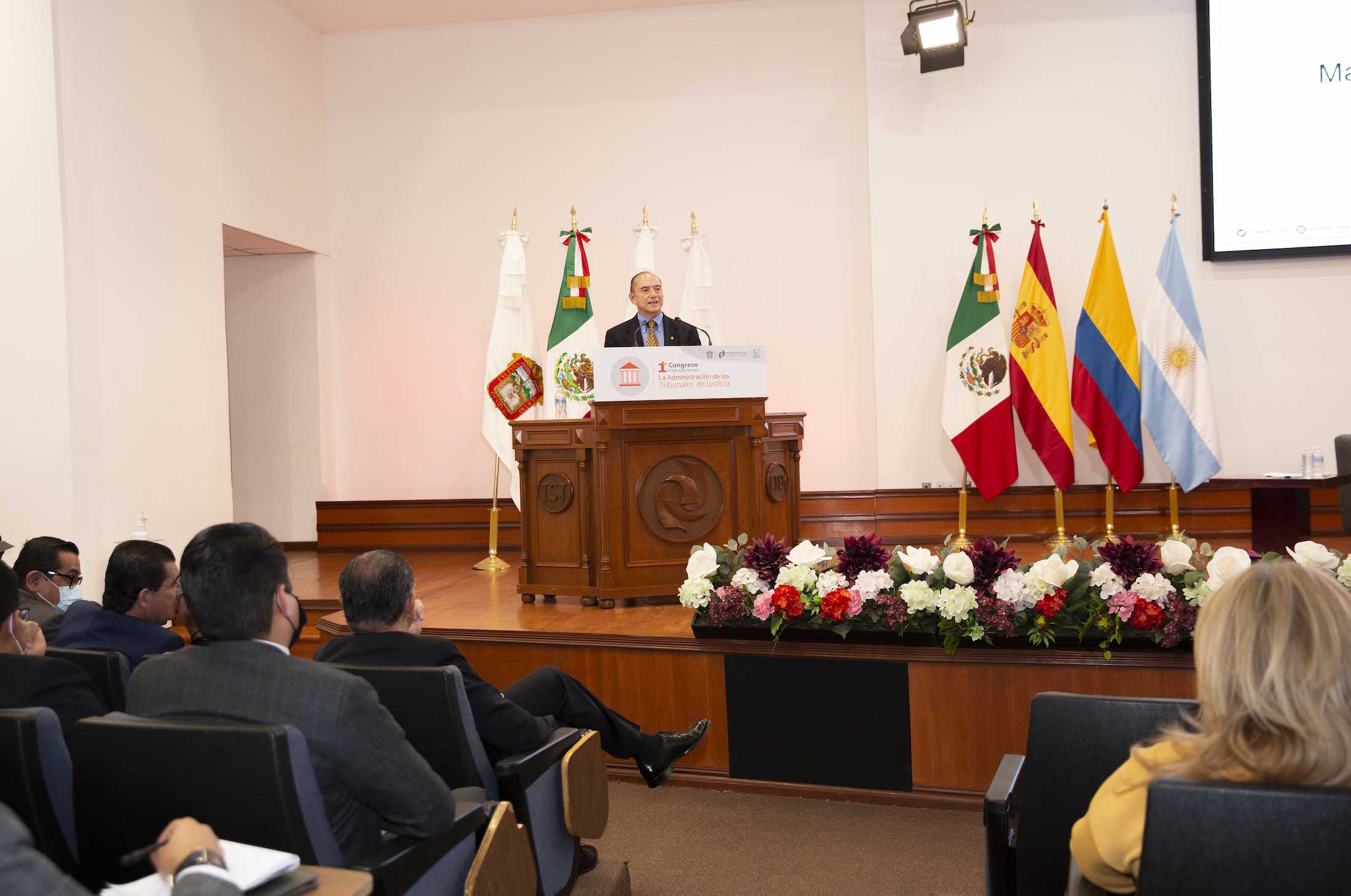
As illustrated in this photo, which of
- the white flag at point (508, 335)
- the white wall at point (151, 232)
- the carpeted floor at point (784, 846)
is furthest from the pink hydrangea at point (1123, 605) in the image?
the white wall at point (151, 232)

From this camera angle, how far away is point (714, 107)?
794 centimetres

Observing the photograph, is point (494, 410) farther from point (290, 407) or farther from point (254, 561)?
point (254, 561)

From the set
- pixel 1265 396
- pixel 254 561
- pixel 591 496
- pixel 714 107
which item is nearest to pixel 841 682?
pixel 591 496

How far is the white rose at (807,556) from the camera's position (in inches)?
146

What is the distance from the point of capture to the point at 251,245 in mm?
8016

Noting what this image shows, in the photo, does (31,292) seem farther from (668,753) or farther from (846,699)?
(846,699)

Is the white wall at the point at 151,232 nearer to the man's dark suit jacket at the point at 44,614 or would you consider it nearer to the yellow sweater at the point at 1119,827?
the man's dark suit jacket at the point at 44,614

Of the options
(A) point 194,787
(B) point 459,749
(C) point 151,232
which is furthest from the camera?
(C) point 151,232

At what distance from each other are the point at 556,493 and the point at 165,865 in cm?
380

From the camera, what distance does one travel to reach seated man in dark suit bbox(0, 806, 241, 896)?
1197 millimetres

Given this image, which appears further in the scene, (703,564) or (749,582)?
(703,564)

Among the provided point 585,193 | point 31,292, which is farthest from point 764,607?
point 585,193

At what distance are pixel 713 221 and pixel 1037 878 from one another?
6.36m

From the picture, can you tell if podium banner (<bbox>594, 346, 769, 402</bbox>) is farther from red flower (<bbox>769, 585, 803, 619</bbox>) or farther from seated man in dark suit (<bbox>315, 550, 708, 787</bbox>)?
seated man in dark suit (<bbox>315, 550, 708, 787</bbox>)
